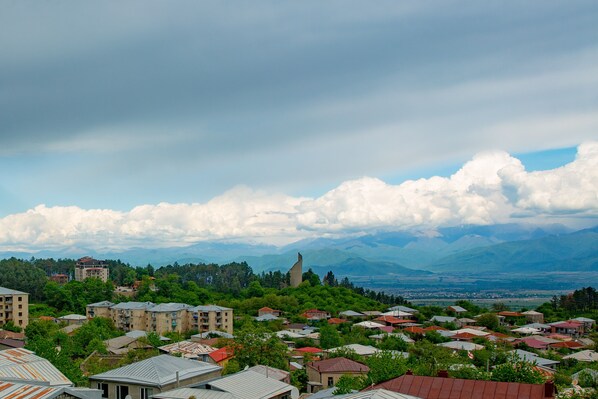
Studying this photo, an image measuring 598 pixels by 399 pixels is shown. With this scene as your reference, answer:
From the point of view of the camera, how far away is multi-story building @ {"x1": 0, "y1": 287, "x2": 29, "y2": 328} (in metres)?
74.1

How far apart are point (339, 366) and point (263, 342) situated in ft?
16.1

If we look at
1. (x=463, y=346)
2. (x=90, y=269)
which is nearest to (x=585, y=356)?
(x=463, y=346)

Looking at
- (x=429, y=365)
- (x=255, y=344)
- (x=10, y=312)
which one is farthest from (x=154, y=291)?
(x=429, y=365)

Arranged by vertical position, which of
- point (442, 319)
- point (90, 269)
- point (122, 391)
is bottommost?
point (442, 319)

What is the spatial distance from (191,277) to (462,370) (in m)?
106

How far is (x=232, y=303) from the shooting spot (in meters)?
96.7

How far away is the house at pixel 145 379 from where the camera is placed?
2472 centimetres

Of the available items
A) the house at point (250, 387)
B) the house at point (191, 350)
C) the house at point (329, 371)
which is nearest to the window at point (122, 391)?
the house at point (250, 387)

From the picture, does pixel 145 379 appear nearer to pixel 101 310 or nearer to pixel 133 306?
pixel 133 306

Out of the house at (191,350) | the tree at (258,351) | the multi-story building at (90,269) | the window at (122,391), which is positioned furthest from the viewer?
the multi-story building at (90,269)

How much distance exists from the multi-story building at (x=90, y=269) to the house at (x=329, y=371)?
89489mm

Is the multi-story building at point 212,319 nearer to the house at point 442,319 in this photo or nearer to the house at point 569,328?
the house at point 442,319

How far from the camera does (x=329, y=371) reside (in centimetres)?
3834

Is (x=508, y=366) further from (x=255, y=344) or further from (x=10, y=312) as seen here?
(x=10, y=312)
